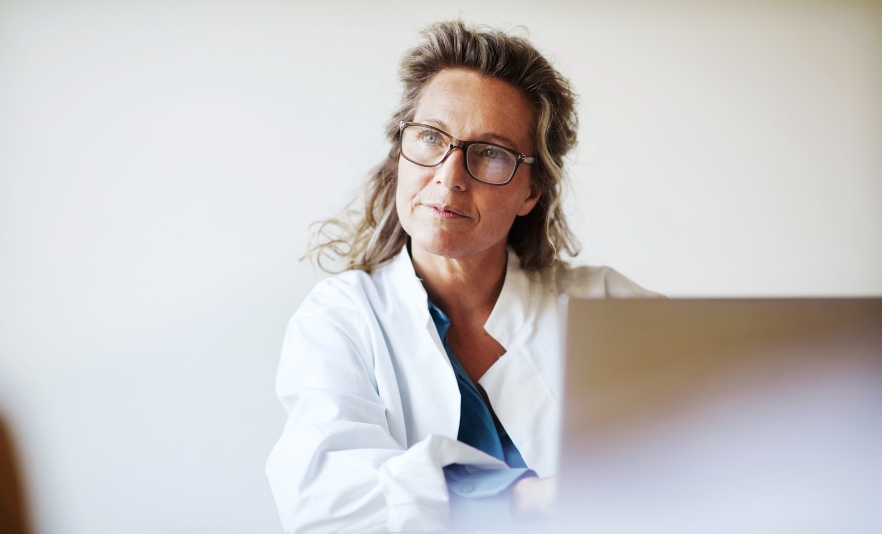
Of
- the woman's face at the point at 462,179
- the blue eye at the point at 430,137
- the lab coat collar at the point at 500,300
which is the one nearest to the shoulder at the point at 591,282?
the lab coat collar at the point at 500,300

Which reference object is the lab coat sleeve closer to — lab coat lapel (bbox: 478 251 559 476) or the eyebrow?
lab coat lapel (bbox: 478 251 559 476)

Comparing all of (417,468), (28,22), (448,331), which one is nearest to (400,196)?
(448,331)

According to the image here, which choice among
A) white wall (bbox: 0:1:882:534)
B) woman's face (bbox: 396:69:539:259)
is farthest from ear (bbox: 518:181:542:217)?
white wall (bbox: 0:1:882:534)

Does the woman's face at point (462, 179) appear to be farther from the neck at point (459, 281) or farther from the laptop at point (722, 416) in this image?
the laptop at point (722, 416)

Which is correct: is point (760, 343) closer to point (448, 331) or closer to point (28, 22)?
point (448, 331)

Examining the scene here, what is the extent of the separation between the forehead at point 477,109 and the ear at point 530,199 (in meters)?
0.13

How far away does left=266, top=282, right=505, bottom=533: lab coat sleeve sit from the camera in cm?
110

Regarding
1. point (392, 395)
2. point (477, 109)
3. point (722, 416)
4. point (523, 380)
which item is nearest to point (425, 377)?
point (392, 395)

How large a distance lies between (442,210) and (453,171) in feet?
0.28

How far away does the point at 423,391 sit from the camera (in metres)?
1.58

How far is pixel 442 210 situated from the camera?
1.59m

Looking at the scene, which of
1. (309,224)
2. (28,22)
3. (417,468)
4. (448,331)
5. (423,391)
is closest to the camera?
(417,468)

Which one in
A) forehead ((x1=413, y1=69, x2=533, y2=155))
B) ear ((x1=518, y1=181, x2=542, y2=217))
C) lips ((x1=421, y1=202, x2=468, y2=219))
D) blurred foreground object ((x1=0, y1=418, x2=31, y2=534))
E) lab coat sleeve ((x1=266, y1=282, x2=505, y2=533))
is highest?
forehead ((x1=413, y1=69, x2=533, y2=155))

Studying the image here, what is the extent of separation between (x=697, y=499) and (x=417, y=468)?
1.43 ft
